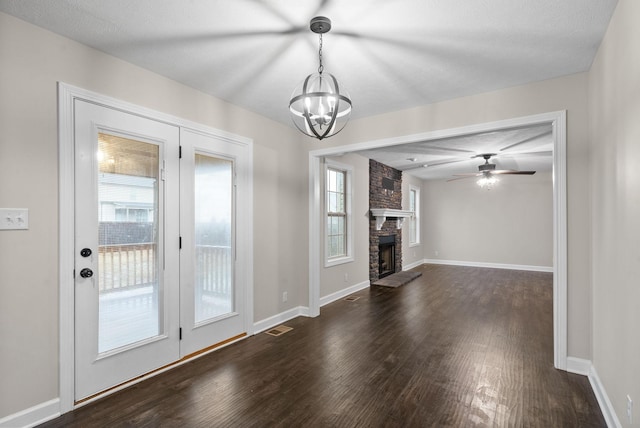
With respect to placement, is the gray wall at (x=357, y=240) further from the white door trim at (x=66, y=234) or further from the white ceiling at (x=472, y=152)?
the white door trim at (x=66, y=234)

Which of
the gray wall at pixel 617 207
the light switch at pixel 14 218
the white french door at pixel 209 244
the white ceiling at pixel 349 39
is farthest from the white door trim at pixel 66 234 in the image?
the gray wall at pixel 617 207

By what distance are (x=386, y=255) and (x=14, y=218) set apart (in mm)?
Answer: 6435

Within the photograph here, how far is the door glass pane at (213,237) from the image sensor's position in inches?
126

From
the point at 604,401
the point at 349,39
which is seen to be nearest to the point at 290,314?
the point at 604,401

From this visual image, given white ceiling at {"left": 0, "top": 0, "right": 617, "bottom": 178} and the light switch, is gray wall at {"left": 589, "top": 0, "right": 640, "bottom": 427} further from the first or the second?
the light switch

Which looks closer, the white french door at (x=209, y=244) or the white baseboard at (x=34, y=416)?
the white baseboard at (x=34, y=416)

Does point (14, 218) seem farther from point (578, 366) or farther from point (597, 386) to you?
point (578, 366)

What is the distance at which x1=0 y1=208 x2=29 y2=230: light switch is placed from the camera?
200 centimetres

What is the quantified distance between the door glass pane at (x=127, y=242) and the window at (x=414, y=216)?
7.31m

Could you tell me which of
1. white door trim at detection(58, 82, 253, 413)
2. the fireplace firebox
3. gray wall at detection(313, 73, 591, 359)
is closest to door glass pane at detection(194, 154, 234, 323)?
white door trim at detection(58, 82, 253, 413)

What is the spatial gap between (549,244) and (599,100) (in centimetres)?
683

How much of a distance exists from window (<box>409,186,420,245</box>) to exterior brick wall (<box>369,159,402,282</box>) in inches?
45.0

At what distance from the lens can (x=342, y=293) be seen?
5516 mm

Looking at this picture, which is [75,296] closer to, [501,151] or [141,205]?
[141,205]
